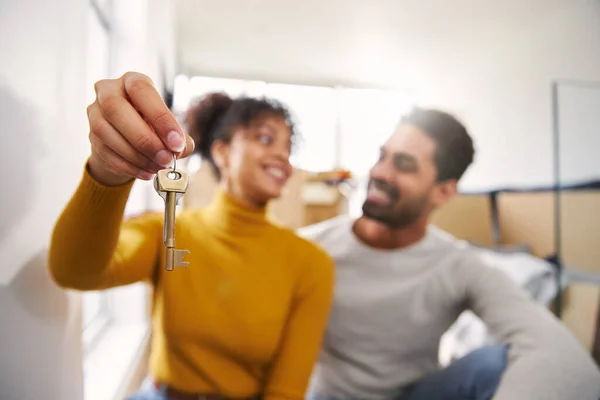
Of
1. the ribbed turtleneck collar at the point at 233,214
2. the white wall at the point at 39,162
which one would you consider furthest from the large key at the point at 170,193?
the ribbed turtleneck collar at the point at 233,214

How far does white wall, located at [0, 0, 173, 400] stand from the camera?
0.83 ft

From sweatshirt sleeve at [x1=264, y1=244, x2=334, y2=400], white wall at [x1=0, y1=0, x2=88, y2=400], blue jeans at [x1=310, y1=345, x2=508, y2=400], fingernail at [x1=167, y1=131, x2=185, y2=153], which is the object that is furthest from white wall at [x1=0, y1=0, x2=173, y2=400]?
blue jeans at [x1=310, y1=345, x2=508, y2=400]

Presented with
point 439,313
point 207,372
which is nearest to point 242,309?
point 207,372

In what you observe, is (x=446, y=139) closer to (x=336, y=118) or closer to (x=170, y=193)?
(x=336, y=118)

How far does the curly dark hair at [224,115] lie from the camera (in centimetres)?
43

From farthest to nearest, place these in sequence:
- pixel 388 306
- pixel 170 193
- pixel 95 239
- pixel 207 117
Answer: pixel 388 306
pixel 207 117
pixel 95 239
pixel 170 193

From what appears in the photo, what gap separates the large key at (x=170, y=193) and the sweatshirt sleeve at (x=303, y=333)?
11.7 inches

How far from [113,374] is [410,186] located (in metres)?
0.43

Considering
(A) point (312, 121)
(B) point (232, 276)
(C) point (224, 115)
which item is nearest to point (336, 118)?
(A) point (312, 121)

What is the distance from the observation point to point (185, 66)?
427 millimetres

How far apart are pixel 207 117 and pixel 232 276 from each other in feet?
0.70

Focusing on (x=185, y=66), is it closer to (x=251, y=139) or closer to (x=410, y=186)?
(x=251, y=139)

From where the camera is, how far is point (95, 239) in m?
0.33

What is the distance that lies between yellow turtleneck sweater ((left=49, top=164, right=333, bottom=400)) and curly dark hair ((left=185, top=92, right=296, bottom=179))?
0.08 metres
